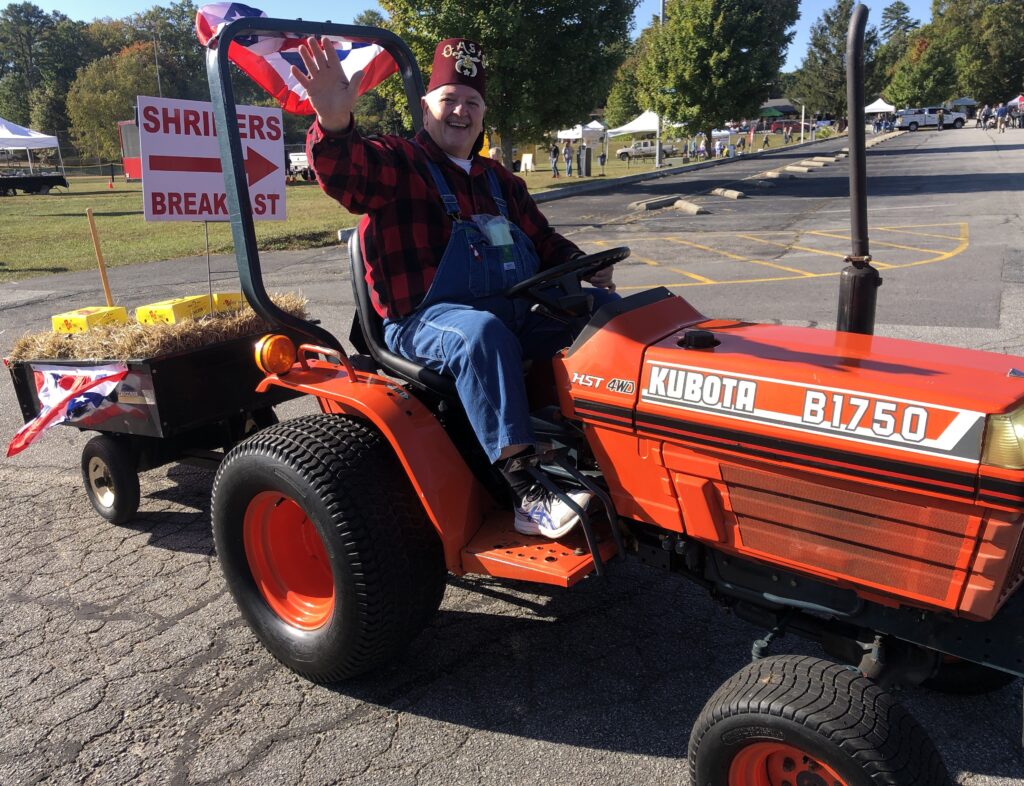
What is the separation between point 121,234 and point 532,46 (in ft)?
32.6

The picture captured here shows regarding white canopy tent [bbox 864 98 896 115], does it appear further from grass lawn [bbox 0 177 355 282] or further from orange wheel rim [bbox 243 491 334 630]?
orange wheel rim [bbox 243 491 334 630]

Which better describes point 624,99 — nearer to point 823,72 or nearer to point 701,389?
point 823,72

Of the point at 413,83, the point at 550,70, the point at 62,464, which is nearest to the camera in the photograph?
the point at 413,83

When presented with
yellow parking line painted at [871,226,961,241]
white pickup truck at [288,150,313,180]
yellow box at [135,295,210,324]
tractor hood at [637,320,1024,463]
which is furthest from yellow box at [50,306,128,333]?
white pickup truck at [288,150,313,180]

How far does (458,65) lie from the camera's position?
2.73m

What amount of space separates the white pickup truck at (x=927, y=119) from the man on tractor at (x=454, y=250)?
248 feet

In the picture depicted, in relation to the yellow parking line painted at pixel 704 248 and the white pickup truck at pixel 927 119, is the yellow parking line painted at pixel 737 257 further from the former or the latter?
the white pickup truck at pixel 927 119

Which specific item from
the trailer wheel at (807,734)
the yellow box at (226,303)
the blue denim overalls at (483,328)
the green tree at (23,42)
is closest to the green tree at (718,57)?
the yellow box at (226,303)

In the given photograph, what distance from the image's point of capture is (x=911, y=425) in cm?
178

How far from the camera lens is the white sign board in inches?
164

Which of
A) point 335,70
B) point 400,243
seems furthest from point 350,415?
point 335,70

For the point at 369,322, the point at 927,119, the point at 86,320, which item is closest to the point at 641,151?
the point at 927,119

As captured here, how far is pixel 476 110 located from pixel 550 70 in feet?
57.5

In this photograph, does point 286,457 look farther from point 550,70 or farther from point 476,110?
point 550,70
